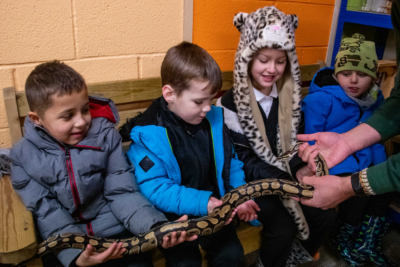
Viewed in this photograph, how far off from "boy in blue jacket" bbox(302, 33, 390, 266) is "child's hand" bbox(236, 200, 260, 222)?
3.02ft

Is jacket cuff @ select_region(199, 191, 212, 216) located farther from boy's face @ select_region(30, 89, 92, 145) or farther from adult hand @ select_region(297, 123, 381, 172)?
adult hand @ select_region(297, 123, 381, 172)

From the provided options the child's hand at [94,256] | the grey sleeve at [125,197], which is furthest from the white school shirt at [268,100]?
the child's hand at [94,256]

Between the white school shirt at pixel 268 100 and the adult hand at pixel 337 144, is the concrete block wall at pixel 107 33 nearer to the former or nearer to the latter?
the white school shirt at pixel 268 100

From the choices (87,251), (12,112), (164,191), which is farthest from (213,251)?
(12,112)

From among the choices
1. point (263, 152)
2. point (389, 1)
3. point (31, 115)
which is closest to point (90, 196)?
point (31, 115)

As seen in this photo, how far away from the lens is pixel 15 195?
5.07 feet

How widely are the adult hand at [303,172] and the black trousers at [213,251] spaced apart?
0.70 meters

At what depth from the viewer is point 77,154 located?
5.17ft

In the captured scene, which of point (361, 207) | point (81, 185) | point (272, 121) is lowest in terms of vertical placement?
point (361, 207)

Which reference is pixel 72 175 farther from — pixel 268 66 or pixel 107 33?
pixel 268 66

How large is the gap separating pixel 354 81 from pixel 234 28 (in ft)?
3.42

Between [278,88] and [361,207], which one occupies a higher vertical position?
[278,88]

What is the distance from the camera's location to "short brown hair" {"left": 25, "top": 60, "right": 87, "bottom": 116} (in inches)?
57.7

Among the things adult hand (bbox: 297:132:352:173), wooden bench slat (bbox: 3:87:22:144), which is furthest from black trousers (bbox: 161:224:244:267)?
wooden bench slat (bbox: 3:87:22:144)
